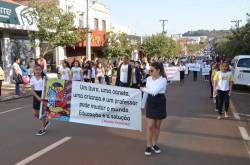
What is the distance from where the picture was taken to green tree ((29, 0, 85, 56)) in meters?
23.8

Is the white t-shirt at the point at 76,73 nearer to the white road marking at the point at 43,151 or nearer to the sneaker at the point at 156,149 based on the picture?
the white road marking at the point at 43,151

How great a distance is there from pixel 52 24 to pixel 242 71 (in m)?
10.4

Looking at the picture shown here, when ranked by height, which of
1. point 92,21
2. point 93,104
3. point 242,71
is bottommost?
point 93,104

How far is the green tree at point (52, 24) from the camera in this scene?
78.0ft

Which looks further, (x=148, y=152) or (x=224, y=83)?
(x=224, y=83)

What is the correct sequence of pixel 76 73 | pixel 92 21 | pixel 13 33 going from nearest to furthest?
pixel 76 73 < pixel 13 33 < pixel 92 21

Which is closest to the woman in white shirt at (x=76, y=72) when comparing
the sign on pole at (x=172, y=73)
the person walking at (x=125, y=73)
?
the person walking at (x=125, y=73)

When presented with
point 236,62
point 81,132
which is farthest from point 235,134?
point 236,62

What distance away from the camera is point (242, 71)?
23344 millimetres

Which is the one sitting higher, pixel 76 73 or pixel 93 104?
pixel 76 73

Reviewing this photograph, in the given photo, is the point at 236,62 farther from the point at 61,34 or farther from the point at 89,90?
the point at 89,90

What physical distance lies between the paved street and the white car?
37.4ft

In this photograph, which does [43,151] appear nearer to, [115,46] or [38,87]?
[38,87]

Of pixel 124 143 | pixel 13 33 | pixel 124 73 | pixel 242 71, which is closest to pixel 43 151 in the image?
pixel 124 143
